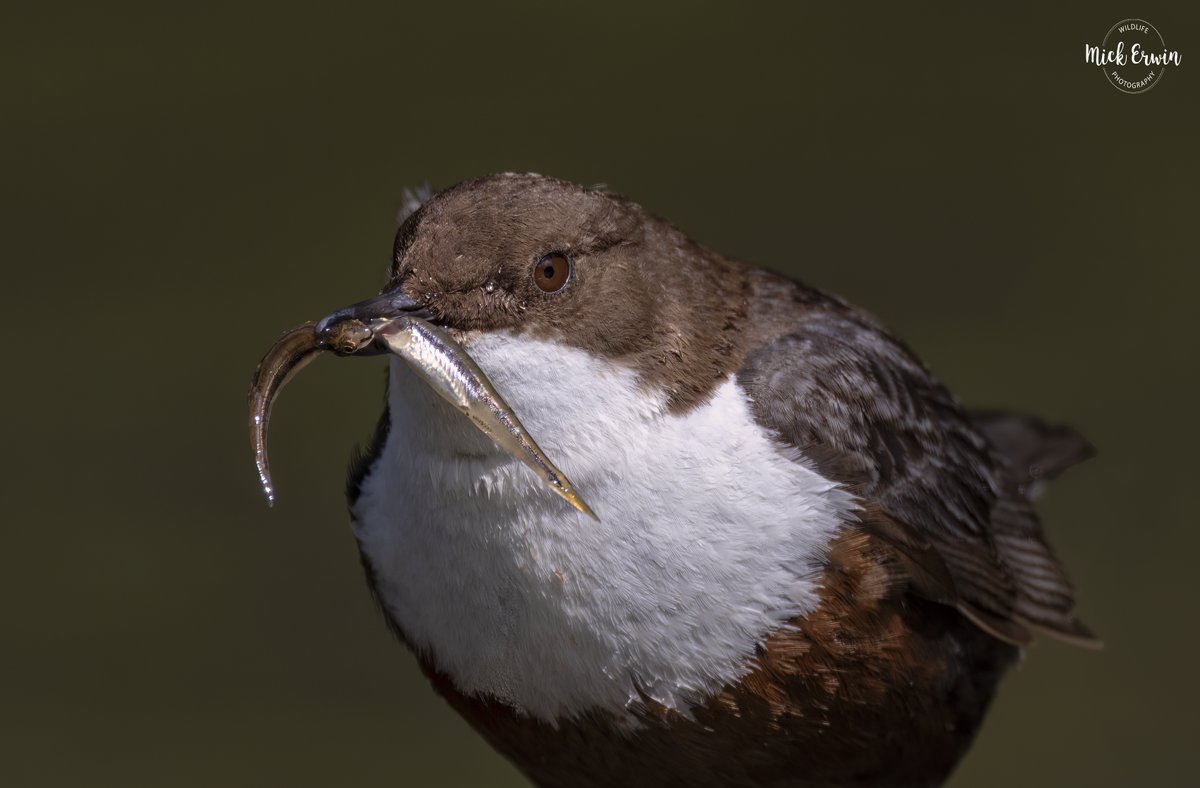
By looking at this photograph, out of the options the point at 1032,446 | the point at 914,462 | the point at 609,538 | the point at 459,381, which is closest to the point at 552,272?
the point at 459,381

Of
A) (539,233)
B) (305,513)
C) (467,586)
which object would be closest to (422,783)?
(305,513)

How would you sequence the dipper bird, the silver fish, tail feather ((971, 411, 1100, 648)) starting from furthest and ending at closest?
tail feather ((971, 411, 1100, 648)) < the dipper bird < the silver fish

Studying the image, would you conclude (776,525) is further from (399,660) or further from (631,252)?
(399,660)

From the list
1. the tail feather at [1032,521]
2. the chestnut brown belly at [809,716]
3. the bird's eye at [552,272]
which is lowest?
the chestnut brown belly at [809,716]

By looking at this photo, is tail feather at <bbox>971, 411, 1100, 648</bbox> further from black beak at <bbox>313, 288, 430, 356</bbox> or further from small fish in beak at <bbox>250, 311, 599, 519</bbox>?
black beak at <bbox>313, 288, 430, 356</bbox>

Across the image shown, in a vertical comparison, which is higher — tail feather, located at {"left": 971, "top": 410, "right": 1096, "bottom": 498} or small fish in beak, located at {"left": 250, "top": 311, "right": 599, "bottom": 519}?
tail feather, located at {"left": 971, "top": 410, "right": 1096, "bottom": 498}

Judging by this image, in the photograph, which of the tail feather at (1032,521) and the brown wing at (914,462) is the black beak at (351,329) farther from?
the tail feather at (1032,521)

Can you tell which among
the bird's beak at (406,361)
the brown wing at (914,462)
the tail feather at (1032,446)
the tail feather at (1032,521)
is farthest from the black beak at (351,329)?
the tail feather at (1032,446)

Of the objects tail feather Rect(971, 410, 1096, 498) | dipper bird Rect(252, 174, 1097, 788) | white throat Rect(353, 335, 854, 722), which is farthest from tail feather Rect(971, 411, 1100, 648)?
white throat Rect(353, 335, 854, 722)
